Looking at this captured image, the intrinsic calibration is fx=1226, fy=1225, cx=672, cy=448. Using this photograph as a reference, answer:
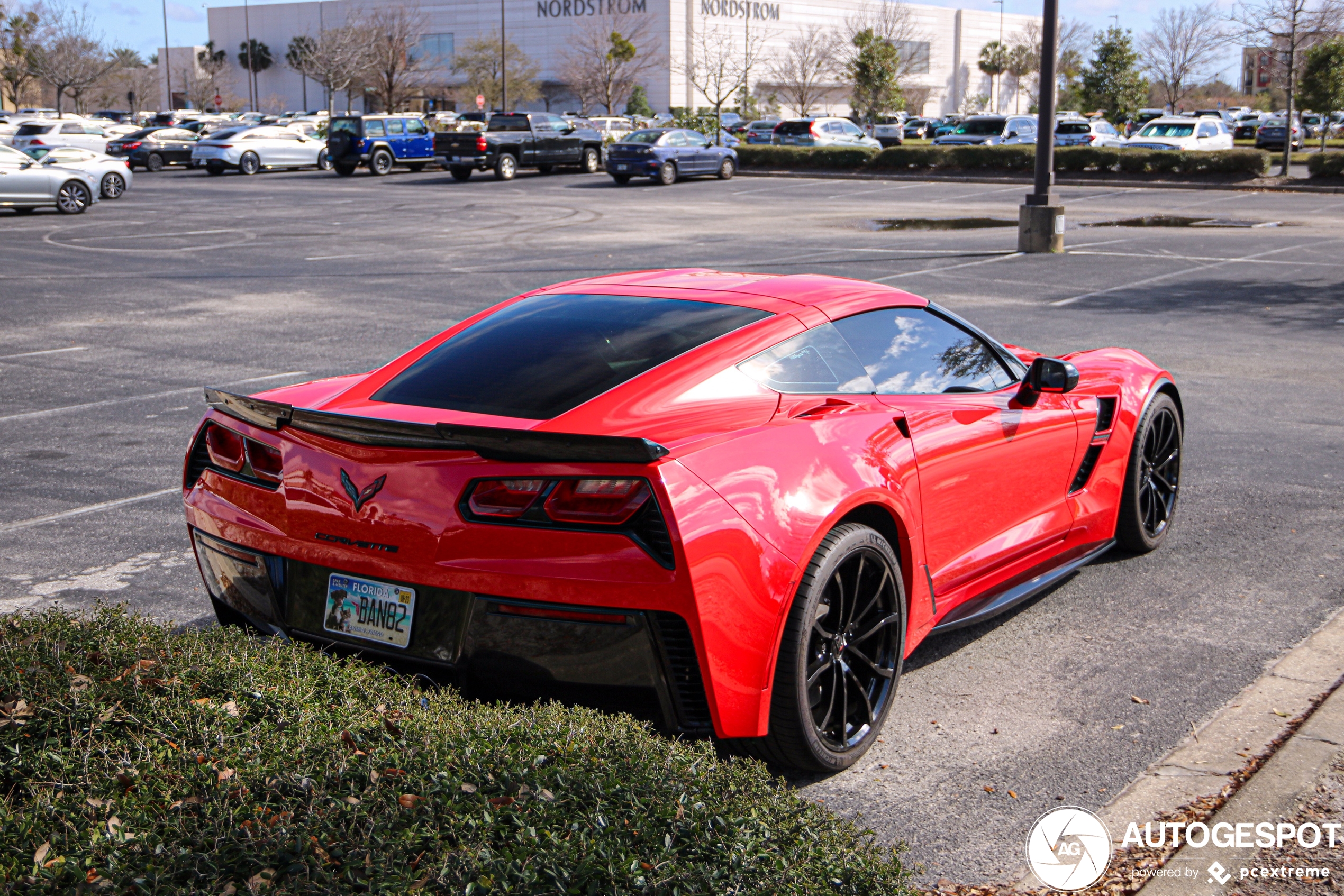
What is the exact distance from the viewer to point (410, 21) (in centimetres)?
9638

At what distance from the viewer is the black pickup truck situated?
3853cm

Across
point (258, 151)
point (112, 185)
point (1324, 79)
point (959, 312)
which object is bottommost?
point (959, 312)

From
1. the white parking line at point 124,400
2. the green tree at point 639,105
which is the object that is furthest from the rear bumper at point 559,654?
the green tree at point 639,105

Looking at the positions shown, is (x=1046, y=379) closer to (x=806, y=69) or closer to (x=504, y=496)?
(x=504, y=496)

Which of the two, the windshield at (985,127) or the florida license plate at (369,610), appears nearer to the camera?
the florida license plate at (369,610)

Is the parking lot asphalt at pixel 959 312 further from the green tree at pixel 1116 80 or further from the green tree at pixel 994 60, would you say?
the green tree at pixel 994 60

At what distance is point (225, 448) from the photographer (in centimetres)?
410

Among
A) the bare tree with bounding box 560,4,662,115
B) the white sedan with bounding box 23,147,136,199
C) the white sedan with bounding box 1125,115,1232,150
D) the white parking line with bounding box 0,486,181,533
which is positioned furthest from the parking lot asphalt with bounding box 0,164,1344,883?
the bare tree with bounding box 560,4,662,115

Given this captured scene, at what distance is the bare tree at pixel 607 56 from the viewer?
89188 millimetres

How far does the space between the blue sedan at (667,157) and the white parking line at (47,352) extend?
85.7ft

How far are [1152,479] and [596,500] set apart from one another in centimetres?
371

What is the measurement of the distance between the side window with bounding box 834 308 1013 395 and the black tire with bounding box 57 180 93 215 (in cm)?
2718

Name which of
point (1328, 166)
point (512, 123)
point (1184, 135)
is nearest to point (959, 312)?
point (1328, 166)

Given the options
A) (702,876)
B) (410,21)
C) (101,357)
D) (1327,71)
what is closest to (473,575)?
(702,876)
